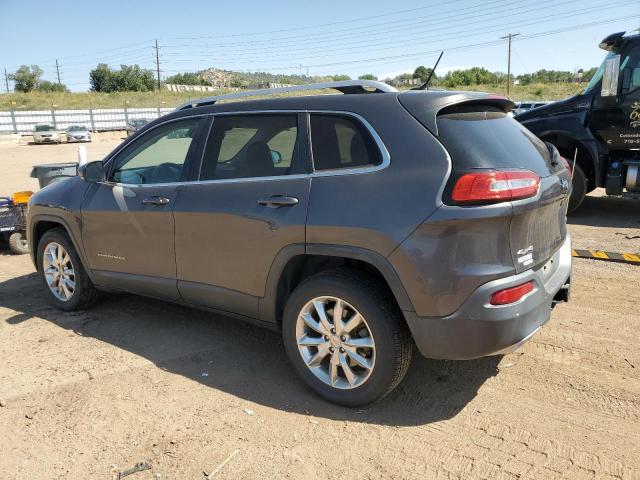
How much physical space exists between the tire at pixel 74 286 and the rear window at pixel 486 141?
11.3 ft

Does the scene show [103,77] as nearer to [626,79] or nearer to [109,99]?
[109,99]

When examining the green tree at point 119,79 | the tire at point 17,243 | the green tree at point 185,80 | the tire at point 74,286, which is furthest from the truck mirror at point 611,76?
the green tree at point 185,80

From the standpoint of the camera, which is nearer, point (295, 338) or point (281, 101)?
point (295, 338)

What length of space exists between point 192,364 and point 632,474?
2724 millimetres

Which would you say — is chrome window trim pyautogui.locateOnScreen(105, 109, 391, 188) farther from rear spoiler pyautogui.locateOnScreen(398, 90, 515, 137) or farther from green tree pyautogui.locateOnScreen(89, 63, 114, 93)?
green tree pyautogui.locateOnScreen(89, 63, 114, 93)

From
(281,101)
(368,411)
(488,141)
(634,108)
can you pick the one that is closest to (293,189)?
(281,101)

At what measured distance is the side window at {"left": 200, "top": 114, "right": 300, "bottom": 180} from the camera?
350cm

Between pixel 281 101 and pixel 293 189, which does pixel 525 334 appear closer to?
pixel 293 189

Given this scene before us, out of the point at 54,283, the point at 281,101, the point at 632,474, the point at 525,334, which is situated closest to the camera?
the point at 632,474

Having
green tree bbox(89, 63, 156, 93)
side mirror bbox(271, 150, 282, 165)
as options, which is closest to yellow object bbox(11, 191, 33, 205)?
side mirror bbox(271, 150, 282, 165)

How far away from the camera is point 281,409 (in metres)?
3.30

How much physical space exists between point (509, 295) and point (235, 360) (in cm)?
202

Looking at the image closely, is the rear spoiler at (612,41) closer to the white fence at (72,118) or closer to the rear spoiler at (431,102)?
the rear spoiler at (431,102)

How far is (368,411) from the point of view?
323 cm
